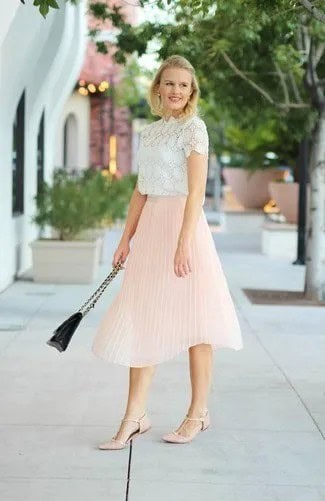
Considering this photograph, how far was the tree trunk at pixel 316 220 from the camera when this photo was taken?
12.7 metres

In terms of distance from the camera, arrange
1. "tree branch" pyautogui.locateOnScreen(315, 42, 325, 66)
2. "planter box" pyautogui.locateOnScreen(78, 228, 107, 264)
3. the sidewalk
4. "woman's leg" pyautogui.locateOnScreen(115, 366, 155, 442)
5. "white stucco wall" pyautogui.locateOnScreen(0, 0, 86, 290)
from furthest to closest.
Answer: "planter box" pyautogui.locateOnScreen(78, 228, 107, 264) → "tree branch" pyautogui.locateOnScreen(315, 42, 325, 66) → "white stucco wall" pyautogui.locateOnScreen(0, 0, 86, 290) → "woman's leg" pyautogui.locateOnScreen(115, 366, 155, 442) → the sidewalk

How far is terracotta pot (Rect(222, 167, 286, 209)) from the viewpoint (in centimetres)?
2678

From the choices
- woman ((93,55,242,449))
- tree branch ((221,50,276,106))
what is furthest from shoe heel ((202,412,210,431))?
tree branch ((221,50,276,106))

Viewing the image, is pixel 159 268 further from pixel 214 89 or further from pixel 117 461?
pixel 214 89

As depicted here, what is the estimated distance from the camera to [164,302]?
5.80 m

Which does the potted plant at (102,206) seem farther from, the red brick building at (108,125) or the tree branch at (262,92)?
the red brick building at (108,125)

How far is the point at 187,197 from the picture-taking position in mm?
5715

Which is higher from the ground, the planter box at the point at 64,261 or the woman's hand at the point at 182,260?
the woman's hand at the point at 182,260

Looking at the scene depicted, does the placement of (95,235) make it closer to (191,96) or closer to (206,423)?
(206,423)

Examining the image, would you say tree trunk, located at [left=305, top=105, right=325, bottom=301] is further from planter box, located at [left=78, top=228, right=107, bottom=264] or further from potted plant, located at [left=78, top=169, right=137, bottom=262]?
planter box, located at [left=78, top=228, right=107, bottom=264]

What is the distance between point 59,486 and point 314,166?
832 centimetres

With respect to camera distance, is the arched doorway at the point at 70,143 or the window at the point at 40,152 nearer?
the window at the point at 40,152

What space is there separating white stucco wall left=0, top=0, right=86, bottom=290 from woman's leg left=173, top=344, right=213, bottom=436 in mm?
5025

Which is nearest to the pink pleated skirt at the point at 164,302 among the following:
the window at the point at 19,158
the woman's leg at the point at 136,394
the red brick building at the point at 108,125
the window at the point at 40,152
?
the woman's leg at the point at 136,394
